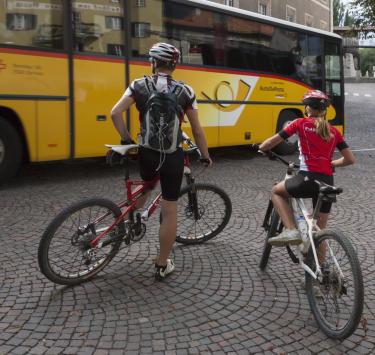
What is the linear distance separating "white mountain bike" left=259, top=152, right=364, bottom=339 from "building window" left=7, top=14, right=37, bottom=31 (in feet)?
17.0

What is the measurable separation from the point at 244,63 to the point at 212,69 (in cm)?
101

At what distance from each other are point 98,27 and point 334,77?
22.7 feet

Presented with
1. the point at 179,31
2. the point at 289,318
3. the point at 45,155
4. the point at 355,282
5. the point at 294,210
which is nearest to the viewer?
the point at 355,282

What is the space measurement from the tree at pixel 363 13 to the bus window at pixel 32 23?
17.4 meters

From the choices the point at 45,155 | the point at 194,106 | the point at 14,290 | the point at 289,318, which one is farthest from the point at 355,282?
the point at 45,155

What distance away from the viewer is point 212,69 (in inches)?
397

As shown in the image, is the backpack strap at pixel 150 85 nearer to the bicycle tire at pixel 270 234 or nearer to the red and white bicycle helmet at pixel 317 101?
the red and white bicycle helmet at pixel 317 101

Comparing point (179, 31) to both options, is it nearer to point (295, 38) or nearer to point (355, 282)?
point (295, 38)

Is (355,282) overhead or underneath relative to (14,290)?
overhead

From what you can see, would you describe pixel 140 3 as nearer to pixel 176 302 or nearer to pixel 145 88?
pixel 145 88

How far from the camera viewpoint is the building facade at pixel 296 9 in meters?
26.2

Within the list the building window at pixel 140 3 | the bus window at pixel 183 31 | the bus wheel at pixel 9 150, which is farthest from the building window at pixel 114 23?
the bus wheel at pixel 9 150

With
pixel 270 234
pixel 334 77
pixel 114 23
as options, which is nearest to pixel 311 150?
pixel 270 234

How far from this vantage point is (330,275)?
334 cm
